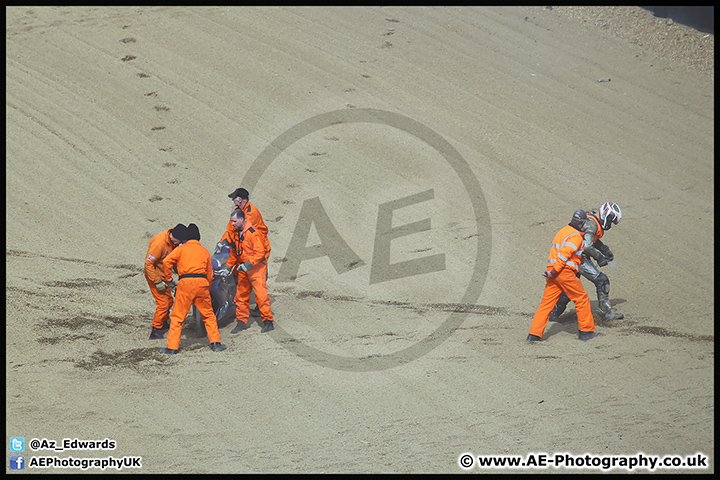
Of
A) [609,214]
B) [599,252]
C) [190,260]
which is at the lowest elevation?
[190,260]

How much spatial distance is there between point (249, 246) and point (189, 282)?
965 millimetres

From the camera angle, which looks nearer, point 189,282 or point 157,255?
point 189,282

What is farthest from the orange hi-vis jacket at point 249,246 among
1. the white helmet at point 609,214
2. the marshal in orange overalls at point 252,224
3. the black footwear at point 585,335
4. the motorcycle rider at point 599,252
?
the white helmet at point 609,214

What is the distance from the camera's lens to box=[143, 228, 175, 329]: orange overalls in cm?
880

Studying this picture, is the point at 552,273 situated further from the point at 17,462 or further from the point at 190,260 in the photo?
the point at 17,462

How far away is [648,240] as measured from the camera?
12.1m

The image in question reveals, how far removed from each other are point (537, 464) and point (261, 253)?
4.35 metres

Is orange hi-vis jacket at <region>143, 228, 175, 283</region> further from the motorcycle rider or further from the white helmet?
the white helmet

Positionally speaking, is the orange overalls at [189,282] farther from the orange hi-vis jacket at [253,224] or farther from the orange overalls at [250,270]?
the orange hi-vis jacket at [253,224]

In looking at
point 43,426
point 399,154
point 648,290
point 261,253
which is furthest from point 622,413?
point 399,154

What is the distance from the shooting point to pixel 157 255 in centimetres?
880

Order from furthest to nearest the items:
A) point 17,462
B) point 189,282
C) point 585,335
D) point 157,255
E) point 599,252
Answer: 1. point 599,252
2. point 585,335
3. point 157,255
4. point 189,282
5. point 17,462

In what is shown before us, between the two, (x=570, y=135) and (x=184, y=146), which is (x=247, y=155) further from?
(x=570, y=135)

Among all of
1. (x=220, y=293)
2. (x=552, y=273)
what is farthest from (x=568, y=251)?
(x=220, y=293)
